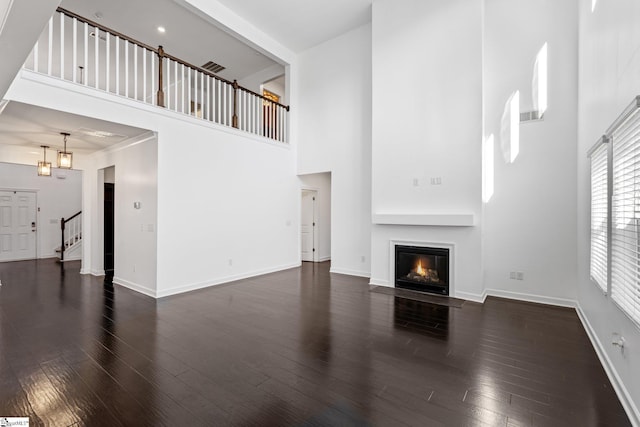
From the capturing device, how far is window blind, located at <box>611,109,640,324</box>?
6.38 feet

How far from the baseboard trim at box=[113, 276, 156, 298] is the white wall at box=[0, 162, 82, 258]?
5.43m

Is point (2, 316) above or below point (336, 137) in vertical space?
below

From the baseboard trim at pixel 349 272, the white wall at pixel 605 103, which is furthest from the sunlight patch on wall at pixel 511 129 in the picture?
the baseboard trim at pixel 349 272

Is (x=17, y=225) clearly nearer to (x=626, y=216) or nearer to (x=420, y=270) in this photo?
(x=420, y=270)

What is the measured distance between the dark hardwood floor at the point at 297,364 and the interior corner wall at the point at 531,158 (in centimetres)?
57

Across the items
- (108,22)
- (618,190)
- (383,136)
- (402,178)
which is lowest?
(618,190)

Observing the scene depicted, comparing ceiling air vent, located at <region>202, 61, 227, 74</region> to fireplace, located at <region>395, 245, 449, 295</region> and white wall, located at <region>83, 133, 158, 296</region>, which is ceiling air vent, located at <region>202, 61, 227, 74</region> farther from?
fireplace, located at <region>395, 245, 449, 295</region>

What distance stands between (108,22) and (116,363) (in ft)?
22.9

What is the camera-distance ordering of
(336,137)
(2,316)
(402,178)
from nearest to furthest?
1. (2,316)
2. (402,178)
3. (336,137)

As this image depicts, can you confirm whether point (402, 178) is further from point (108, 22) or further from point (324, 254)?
point (108, 22)

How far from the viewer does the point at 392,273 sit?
213 inches

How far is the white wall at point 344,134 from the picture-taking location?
20.9 ft

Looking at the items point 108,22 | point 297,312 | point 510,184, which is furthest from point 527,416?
point 108,22

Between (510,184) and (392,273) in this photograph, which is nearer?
(510,184)
